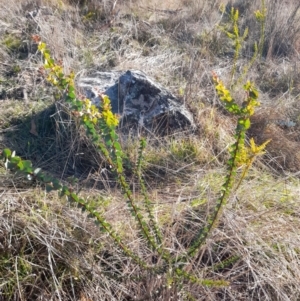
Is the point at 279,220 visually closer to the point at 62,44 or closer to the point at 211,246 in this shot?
the point at 211,246

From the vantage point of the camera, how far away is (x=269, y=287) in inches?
80.0

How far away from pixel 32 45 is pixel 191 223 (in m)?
2.53

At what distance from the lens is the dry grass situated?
1.96 m

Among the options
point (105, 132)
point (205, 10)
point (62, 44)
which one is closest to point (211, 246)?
point (105, 132)

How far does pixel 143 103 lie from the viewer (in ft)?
10.2

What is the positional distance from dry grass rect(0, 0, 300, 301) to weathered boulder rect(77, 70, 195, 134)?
0.12 meters

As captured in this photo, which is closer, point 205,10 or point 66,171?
point 66,171

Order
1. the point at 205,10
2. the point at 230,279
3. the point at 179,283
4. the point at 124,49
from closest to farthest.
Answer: the point at 179,283
the point at 230,279
the point at 124,49
the point at 205,10

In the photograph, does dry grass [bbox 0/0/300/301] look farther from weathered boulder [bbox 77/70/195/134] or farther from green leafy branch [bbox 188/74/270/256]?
green leafy branch [bbox 188/74/270/256]

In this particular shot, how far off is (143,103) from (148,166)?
57cm

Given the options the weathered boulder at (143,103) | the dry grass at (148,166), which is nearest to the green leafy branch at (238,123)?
the dry grass at (148,166)

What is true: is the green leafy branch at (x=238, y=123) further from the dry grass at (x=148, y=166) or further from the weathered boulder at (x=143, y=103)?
the weathered boulder at (x=143, y=103)

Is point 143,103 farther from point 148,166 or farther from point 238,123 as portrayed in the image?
point 238,123

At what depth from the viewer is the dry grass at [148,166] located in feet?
6.43
